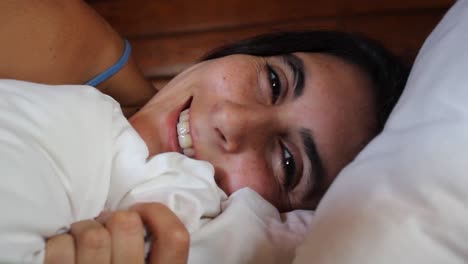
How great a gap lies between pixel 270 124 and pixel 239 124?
0.07m

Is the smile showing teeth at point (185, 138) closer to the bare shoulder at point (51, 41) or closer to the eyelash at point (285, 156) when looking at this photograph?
the eyelash at point (285, 156)

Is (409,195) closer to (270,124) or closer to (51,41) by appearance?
(270,124)

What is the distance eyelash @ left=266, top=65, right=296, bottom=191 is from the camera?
0.82 meters

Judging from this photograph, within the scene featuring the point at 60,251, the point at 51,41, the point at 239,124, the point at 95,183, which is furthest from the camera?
the point at 51,41

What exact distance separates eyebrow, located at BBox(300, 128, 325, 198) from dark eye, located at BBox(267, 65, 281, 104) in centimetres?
9

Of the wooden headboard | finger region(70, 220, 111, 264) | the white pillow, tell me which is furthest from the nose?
the wooden headboard

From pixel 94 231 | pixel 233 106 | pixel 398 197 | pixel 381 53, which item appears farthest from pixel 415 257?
pixel 381 53

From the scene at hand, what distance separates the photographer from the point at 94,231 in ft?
A: 1.43

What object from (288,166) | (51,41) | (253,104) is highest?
(51,41)

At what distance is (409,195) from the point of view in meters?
0.47

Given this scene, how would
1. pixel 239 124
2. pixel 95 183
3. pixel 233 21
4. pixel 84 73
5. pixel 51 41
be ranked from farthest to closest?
pixel 233 21, pixel 84 73, pixel 51 41, pixel 239 124, pixel 95 183

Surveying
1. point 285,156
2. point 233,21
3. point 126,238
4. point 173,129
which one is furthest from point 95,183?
point 233,21

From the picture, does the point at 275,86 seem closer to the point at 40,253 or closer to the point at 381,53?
the point at 381,53

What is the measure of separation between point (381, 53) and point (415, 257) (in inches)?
27.9
